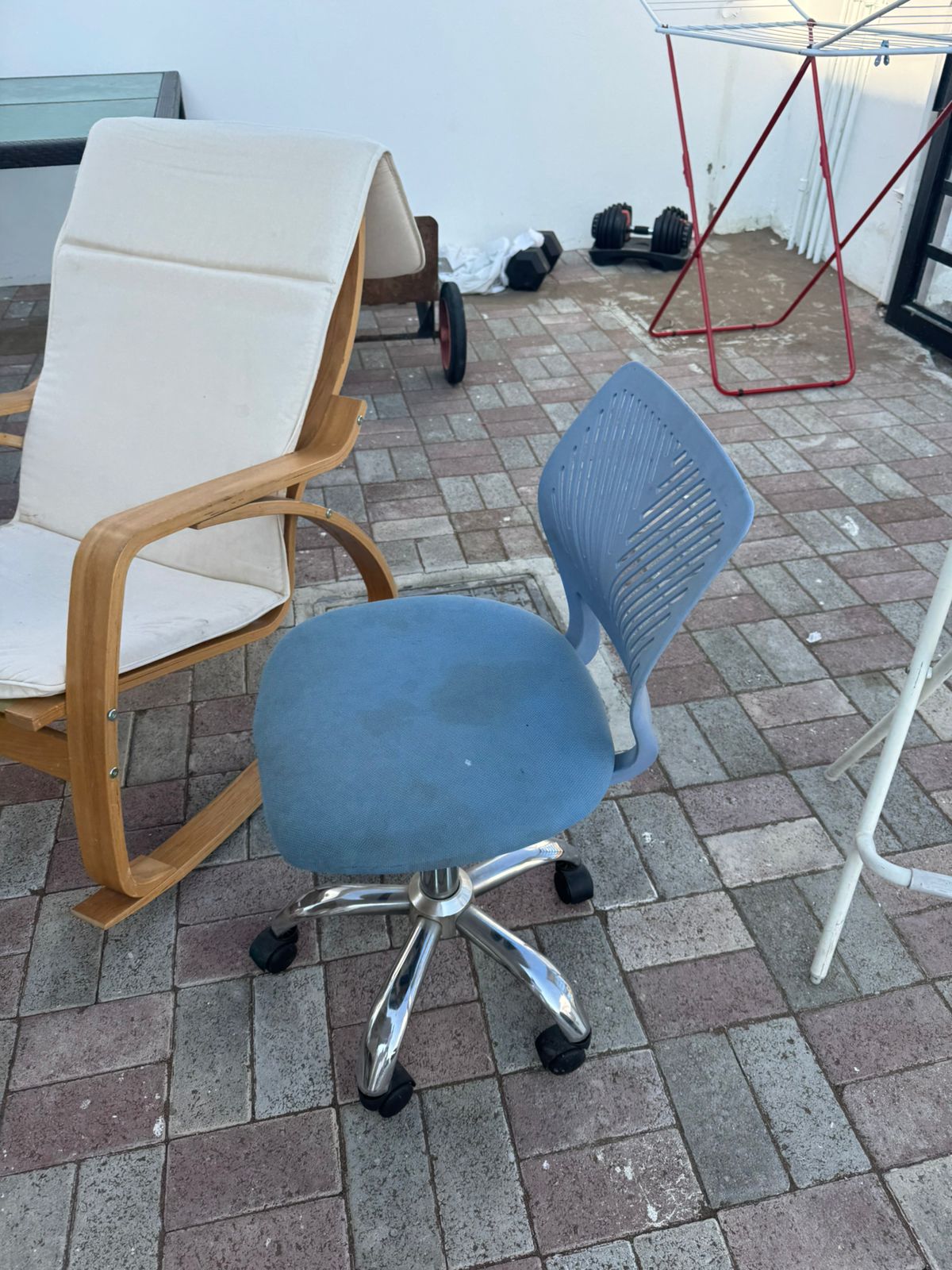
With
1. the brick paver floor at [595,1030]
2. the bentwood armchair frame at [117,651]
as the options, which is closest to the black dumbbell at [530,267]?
the brick paver floor at [595,1030]

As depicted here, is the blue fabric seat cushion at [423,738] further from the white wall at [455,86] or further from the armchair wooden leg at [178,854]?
the white wall at [455,86]

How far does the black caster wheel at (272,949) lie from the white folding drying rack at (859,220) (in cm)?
85

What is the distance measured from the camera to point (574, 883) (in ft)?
5.53

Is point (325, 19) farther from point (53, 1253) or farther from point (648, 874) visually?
point (53, 1253)

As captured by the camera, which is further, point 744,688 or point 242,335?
point 744,688

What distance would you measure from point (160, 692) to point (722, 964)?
4.34 feet

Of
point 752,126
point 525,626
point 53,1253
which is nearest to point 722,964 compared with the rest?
point 525,626

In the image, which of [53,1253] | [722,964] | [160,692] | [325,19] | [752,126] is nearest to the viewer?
[53,1253]

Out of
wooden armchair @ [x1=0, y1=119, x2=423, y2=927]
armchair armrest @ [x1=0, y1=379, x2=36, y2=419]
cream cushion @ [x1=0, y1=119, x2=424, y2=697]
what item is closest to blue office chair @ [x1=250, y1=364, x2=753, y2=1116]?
wooden armchair @ [x1=0, y1=119, x2=423, y2=927]

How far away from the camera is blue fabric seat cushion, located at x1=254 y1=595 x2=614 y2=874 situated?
116 cm

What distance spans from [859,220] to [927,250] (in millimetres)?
504

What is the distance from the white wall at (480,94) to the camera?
13.1 feet

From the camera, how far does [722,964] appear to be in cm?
161

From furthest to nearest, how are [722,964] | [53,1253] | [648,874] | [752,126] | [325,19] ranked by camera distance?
[752,126] < [325,19] < [648,874] < [722,964] < [53,1253]
